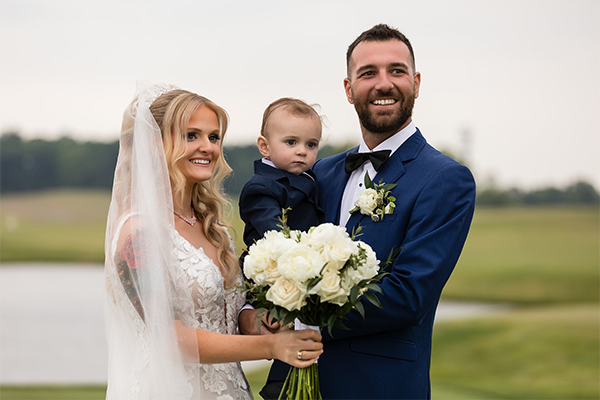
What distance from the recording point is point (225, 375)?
3.72 metres

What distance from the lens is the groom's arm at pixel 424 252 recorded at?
3160 mm

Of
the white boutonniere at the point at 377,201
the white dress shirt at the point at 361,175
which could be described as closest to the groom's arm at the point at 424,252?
the white boutonniere at the point at 377,201

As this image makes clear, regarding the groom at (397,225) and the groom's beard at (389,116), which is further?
the groom's beard at (389,116)

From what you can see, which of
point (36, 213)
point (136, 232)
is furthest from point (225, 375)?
point (36, 213)

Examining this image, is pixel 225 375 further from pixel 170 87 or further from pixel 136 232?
pixel 170 87

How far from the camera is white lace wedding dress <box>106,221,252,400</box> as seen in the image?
3426 millimetres

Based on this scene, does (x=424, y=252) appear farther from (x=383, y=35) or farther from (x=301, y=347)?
(x=383, y=35)

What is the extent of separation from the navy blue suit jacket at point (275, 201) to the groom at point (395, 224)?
0.15 m

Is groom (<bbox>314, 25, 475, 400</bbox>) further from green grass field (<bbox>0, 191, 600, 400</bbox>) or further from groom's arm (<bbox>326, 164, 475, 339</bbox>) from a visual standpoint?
green grass field (<bbox>0, 191, 600, 400</bbox>)

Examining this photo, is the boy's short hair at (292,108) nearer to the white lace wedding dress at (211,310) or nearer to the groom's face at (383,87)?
the groom's face at (383,87)

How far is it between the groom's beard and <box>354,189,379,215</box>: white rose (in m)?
0.50

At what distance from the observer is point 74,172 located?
1486 inches

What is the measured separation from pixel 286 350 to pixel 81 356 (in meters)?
19.9

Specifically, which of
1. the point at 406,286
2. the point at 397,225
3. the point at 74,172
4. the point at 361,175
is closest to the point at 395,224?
the point at 397,225
